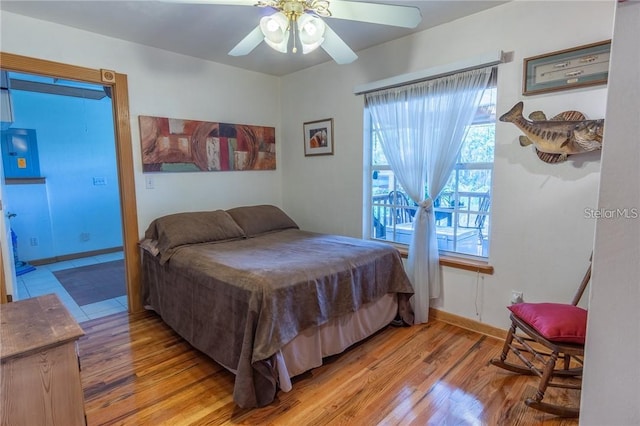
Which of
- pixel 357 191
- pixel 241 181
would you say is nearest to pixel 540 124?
pixel 357 191

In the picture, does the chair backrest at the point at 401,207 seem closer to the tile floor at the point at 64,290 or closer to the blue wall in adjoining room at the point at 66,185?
the tile floor at the point at 64,290

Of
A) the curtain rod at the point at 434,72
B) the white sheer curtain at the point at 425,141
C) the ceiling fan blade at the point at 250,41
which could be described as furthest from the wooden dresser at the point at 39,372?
the curtain rod at the point at 434,72

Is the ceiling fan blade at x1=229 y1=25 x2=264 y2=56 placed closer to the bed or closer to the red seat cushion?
the bed

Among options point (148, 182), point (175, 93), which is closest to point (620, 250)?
point (148, 182)

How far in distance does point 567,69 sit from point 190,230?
9.41 ft

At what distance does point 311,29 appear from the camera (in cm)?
167

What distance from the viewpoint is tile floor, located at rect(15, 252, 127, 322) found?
3.00 m

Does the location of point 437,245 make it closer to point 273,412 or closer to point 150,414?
point 273,412

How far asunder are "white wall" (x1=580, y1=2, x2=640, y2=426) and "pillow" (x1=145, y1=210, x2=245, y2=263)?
2518mm

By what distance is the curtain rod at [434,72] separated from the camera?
7.48 feet

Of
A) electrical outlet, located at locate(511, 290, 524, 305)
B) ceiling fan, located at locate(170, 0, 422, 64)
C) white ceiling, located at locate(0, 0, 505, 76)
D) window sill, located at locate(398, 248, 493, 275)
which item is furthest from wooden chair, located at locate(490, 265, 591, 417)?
white ceiling, located at locate(0, 0, 505, 76)

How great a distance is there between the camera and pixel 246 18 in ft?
7.80

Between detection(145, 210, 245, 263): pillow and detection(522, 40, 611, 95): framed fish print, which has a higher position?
detection(522, 40, 611, 95): framed fish print

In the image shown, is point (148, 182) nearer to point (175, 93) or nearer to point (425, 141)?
point (175, 93)
